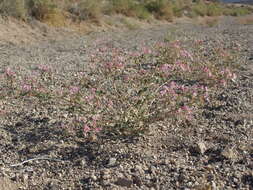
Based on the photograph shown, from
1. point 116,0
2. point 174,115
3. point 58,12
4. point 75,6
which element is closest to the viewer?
point 174,115

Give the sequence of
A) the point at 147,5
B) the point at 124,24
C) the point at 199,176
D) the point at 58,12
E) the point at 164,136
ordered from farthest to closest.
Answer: the point at 147,5
the point at 124,24
the point at 58,12
the point at 164,136
the point at 199,176

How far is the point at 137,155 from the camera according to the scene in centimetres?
379

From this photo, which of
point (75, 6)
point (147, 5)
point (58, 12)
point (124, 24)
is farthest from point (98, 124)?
point (147, 5)

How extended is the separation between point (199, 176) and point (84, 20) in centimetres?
1504

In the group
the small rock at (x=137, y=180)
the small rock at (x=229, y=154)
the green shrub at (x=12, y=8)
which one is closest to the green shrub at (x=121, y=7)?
the green shrub at (x=12, y=8)

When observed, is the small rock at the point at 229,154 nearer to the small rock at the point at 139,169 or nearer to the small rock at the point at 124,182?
the small rock at the point at 139,169

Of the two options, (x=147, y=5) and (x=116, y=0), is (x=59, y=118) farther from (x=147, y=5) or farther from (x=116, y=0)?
(x=147, y=5)

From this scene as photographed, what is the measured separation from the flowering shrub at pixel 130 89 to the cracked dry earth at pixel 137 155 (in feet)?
0.58

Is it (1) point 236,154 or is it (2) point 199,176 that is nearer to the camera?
(2) point 199,176

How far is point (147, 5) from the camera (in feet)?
84.2

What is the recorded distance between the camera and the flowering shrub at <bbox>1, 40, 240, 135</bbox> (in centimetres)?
447

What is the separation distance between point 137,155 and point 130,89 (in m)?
2.42

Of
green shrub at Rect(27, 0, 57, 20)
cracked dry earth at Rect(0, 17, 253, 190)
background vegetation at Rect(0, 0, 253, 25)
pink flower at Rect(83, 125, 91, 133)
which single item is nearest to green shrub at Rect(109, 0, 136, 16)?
background vegetation at Rect(0, 0, 253, 25)

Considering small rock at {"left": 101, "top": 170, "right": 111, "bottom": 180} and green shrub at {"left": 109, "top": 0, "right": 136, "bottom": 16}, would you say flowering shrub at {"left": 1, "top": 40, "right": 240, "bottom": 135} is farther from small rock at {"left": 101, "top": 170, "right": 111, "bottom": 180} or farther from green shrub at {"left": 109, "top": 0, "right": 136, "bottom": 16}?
green shrub at {"left": 109, "top": 0, "right": 136, "bottom": 16}
